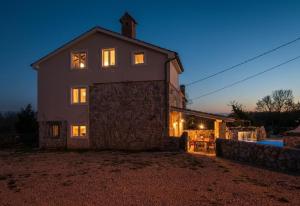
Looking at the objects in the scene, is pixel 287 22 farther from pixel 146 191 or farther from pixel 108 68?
pixel 146 191

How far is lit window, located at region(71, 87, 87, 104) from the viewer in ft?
58.7

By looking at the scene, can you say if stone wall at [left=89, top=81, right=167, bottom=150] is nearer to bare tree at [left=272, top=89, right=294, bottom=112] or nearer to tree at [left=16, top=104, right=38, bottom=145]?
tree at [left=16, top=104, right=38, bottom=145]

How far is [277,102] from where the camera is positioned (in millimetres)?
51094

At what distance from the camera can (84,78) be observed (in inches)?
699

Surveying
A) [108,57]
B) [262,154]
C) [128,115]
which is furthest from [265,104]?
[262,154]

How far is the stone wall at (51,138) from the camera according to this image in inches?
708

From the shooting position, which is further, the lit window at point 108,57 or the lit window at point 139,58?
the lit window at point 108,57

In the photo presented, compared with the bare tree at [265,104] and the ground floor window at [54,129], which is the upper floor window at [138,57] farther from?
the bare tree at [265,104]

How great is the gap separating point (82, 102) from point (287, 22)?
22.4m

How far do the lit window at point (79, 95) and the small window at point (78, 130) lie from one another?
6.48 ft

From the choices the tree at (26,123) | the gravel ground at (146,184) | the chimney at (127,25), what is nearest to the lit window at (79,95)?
the chimney at (127,25)

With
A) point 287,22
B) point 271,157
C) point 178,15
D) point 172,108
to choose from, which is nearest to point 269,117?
point 287,22

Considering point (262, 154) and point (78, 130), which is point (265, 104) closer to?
point (262, 154)

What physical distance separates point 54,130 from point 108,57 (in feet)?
24.4
